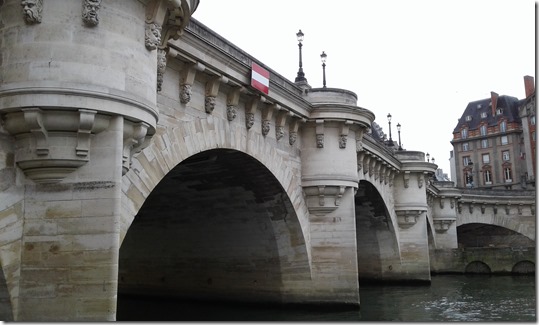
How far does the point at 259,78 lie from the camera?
18.0 m

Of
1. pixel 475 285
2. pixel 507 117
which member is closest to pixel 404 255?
pixel 475 285

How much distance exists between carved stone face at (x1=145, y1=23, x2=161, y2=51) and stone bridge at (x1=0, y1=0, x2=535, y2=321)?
28 millimetres

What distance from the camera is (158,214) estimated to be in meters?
25.9

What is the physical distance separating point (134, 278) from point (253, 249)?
8551 mm

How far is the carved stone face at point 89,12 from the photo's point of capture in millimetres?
9914

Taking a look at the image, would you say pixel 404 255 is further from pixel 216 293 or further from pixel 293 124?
pixel 293 124

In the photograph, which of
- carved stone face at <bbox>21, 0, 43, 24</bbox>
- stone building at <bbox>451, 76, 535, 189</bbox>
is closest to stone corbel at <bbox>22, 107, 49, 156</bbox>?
carved stone face at <bbox>21, 0, 43, 24</bbox>

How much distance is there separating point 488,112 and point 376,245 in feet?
189

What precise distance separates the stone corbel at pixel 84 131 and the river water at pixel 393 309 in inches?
533

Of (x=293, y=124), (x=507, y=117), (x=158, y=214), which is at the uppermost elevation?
(x=507, y=117)

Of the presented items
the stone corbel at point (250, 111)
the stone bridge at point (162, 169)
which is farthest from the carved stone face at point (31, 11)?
the stone corbel at point (250, 111)

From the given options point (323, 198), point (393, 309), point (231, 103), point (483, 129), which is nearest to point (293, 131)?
point (323, 198)

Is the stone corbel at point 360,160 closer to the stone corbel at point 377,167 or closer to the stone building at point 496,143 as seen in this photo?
the stone corbel at point 377,167

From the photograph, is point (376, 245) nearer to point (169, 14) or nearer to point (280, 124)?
point (280, 124)
